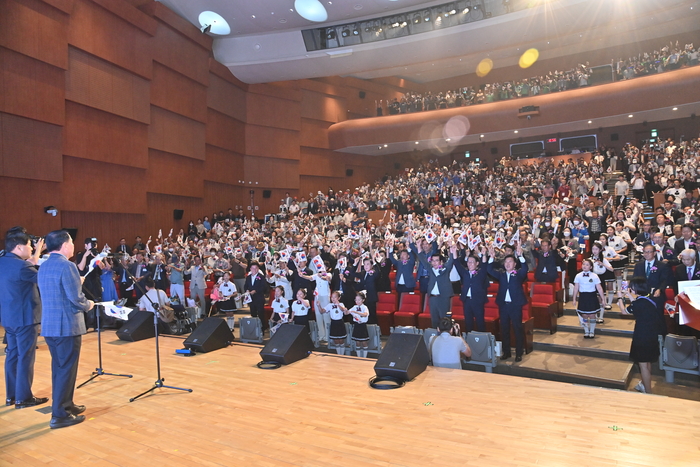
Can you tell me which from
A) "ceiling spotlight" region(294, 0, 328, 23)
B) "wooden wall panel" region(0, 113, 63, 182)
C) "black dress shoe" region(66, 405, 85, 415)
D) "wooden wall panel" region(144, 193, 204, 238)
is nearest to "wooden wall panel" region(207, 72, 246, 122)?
"wooden wall panel" region(144, 193, 204, 238)

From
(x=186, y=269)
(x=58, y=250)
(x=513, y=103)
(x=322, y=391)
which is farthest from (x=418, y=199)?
(x=58, y=250)

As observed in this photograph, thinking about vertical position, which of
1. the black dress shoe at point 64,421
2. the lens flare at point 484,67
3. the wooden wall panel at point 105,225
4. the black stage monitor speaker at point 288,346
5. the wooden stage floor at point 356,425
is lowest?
the wooden stage floor at point 356,425

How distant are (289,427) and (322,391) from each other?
0.87 meters

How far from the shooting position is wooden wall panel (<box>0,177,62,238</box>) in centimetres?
973

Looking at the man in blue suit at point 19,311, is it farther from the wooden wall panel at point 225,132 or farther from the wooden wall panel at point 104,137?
the wooden wall panel at point 225,132

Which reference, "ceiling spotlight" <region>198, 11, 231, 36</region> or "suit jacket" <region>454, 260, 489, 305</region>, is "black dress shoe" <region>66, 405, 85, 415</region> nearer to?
"suit jacket" <region>454, 260, 489, 305</region>

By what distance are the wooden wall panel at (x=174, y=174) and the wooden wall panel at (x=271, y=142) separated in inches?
126

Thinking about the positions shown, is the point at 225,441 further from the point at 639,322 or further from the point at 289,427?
the point at 639,322

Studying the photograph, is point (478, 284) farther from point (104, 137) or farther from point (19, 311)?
point (104, 137)

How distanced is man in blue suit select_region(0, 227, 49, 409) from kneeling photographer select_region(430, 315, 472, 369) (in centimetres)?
385

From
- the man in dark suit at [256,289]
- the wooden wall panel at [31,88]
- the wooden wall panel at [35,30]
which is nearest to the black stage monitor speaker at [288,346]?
the man in dark suit at [256,289]

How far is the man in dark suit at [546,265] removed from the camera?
7.78 m

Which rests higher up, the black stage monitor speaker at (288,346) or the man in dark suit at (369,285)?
the man in dark suit at (369,285)

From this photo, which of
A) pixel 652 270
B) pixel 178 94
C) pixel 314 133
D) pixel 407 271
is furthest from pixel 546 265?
pixel 314 133
